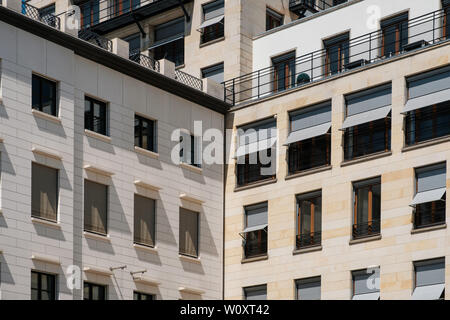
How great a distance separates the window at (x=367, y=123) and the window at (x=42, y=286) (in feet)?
43.9

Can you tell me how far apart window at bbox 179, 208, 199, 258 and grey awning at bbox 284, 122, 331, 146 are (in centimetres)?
527

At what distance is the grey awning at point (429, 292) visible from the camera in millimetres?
39688

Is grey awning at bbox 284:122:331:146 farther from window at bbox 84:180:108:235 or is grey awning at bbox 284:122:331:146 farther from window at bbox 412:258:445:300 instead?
window at bbox 84:180:108:235

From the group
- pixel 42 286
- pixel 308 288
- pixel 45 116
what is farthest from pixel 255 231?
pixel 45 116

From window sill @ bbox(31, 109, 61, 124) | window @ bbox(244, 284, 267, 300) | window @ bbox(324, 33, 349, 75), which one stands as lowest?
window @ bbox(244, 284, 267, 300)

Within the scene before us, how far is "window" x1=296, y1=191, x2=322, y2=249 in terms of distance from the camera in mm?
44750

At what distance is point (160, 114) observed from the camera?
151 ft

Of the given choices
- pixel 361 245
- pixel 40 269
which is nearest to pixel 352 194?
pixel 361 245

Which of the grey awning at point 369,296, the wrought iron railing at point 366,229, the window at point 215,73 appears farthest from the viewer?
the window at point 215,73

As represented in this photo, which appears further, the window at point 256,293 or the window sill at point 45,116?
the window at point 256,293

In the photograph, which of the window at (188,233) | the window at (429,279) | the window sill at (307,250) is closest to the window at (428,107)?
the window at (429,279)

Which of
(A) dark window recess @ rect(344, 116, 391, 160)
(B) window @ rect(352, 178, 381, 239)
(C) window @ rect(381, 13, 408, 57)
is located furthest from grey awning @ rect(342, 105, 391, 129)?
(C) window @ rect(381, 13, 408, 57)

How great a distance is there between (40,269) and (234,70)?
16.8 meters

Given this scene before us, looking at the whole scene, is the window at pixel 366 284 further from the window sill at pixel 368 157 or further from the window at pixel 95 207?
the window at pixel 95 207
